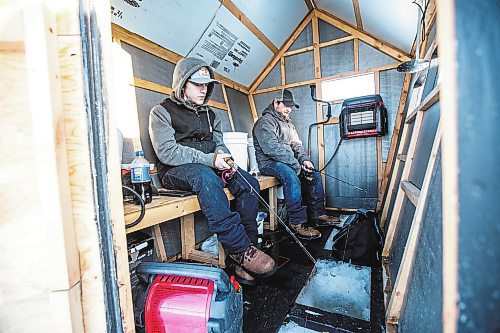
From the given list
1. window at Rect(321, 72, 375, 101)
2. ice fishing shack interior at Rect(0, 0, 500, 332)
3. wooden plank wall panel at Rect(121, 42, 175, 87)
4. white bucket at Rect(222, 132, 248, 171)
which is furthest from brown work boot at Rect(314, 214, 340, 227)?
wooden plank wall panel at Rect(121, 42, 175, 87)

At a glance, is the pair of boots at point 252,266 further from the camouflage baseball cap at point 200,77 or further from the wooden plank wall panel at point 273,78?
the wooden plank wall panel at point 273,78

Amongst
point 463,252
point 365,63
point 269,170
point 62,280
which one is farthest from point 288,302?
point 365,63

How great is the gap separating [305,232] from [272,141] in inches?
34.9

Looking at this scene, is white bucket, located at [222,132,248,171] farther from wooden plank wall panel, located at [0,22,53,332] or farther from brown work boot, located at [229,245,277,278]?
wooden plank wall panel, located at [0,22,53,332]

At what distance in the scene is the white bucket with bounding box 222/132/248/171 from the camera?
7.38 feet

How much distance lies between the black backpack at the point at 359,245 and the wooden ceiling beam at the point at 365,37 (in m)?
2.06

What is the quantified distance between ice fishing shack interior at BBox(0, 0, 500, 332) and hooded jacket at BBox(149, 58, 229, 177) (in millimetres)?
290

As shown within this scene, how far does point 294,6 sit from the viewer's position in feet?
9.56

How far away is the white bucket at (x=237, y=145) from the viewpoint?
225 centimetres

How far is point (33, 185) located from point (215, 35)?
2296mm

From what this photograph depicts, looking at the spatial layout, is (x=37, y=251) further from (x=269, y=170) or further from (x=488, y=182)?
(x=269, y=170)

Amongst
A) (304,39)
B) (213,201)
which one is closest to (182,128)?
(213,201)

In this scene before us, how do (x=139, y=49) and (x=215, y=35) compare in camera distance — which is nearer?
(x=139, y=49)

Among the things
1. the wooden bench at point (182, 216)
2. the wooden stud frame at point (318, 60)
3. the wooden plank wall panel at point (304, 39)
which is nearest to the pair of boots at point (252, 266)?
the wooden bench at point (182, 216)
